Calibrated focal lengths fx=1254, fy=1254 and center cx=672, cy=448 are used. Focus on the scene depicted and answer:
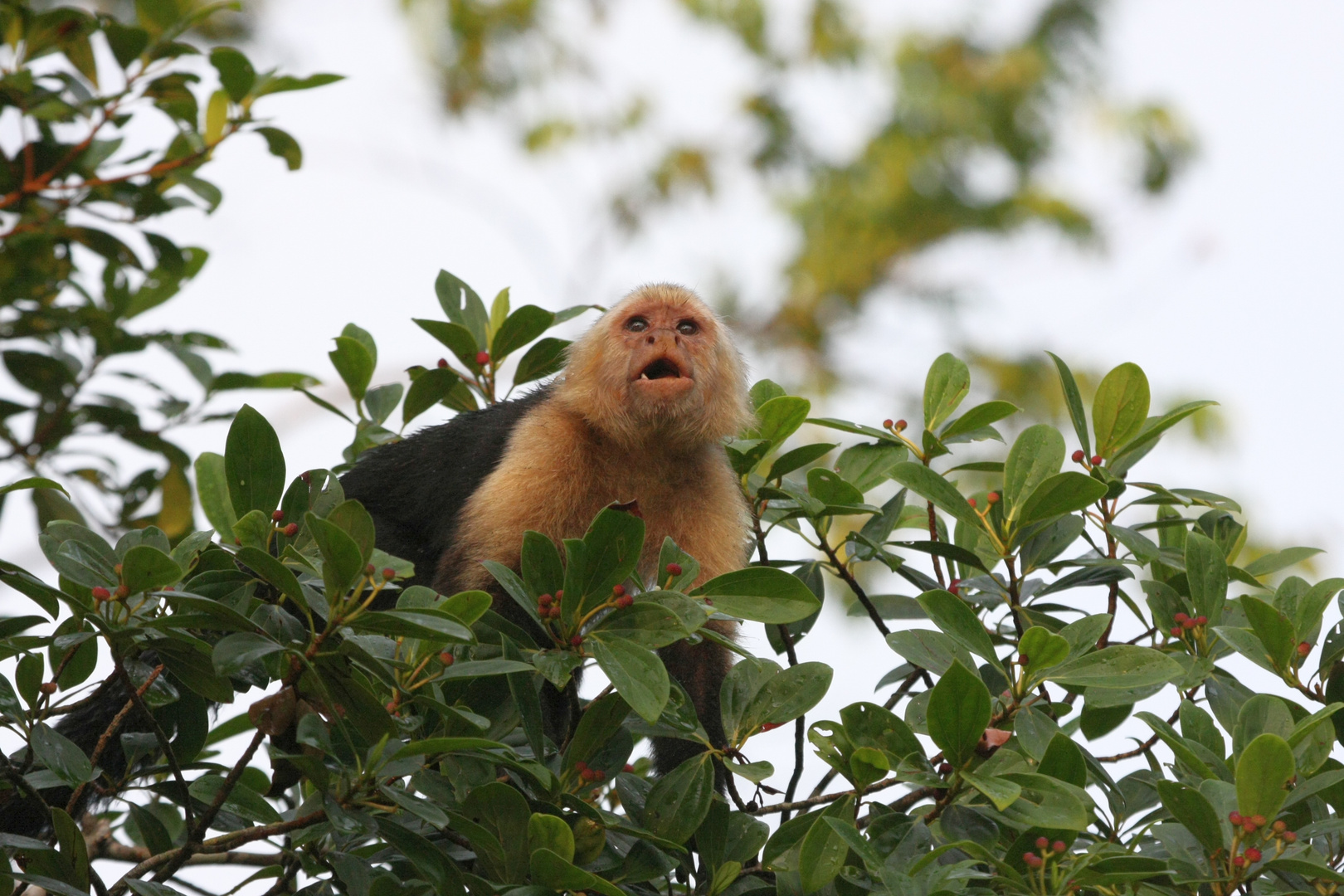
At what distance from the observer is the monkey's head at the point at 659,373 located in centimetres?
329

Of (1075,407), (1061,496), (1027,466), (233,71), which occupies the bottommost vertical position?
(1061,496)

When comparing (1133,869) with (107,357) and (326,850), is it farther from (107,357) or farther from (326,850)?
(107,357)

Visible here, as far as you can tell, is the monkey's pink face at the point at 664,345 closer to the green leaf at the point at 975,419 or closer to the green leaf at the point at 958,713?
the green leaf at the point at 975,419

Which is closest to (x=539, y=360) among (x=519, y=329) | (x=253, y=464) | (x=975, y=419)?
(x=519, y=329)

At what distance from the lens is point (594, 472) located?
3.30 m

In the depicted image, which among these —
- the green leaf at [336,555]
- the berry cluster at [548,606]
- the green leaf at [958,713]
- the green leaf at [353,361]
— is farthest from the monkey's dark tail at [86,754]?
the green leaf at [958,713]

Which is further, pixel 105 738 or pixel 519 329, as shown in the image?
pixel 519 329

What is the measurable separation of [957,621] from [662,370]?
1.63 m

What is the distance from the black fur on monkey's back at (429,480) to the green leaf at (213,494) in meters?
0.87

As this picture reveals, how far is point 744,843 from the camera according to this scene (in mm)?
1957

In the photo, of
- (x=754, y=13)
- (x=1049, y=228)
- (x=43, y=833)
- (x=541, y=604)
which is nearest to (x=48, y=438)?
(x=43, y=833)

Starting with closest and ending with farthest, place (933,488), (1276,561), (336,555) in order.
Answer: (336,555) < (933,488) < (1276,561)

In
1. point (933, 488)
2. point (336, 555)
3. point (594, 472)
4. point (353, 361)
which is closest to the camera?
point (336, 555)

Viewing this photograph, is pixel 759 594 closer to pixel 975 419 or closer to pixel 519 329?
pixel 975 419
